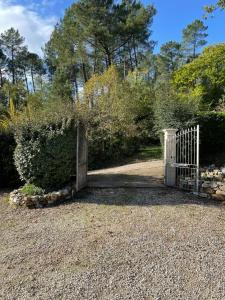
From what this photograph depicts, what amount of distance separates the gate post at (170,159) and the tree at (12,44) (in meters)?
30.3

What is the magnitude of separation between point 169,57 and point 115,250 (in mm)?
32648

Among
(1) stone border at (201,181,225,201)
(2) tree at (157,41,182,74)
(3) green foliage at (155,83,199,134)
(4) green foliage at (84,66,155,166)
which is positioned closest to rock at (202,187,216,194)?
(1) stone border at (201,181,225,201)

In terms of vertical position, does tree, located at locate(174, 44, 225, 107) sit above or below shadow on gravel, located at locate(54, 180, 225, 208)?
above

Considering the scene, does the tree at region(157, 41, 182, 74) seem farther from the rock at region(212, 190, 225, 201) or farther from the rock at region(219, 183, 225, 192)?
the rock at region(212, 190, 225, 201)

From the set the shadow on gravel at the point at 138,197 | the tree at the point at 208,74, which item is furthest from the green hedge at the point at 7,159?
the tree at the point at 208,74

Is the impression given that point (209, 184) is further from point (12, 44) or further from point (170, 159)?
point (12, 44)

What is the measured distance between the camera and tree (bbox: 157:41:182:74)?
34688 millimetres

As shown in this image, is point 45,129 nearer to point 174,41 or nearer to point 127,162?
point 127,162

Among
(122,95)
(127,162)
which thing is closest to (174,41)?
(122,95)

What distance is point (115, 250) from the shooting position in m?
4.89

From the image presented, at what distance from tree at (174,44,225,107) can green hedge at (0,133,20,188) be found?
625 inches

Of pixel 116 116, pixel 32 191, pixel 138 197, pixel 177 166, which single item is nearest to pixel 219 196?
pixel 177 166

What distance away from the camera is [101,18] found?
81.8ft

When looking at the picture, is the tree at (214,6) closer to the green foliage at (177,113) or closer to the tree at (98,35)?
the green foliage at (177,113)
